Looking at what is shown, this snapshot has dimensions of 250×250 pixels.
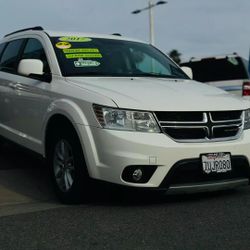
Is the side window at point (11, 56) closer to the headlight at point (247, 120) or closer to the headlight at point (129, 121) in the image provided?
the headlight at point (129, 121)

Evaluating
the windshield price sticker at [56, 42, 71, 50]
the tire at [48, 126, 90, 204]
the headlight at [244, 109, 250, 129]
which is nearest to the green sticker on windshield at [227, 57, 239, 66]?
the windshield price sticker at [56, 42, 71, 50]

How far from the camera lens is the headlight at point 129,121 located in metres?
4.82

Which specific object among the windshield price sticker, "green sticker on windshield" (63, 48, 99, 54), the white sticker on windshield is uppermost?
the windshield price sticker

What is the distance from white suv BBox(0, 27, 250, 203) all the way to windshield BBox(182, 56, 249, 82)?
21.0 ft

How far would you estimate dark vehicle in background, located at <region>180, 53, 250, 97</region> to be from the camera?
12.1 metres

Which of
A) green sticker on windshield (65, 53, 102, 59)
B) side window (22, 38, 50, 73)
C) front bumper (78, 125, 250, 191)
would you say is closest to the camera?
front bumper (78, 125, 250, 191)

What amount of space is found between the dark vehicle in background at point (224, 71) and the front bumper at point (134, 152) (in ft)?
23.6

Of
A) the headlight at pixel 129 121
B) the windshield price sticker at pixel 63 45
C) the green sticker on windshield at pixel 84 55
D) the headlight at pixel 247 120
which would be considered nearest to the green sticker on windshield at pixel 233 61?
the green sticker on windshield at pixel 84 55

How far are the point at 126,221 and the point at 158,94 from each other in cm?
124

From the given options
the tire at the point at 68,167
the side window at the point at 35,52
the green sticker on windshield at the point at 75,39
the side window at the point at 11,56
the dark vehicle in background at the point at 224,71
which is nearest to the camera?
the tire at the point at 68,167

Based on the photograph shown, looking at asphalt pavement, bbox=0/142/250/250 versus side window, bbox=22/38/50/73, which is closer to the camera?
asphalt pavement, bbox=0/142/250/250

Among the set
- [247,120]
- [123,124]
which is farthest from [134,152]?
[247,120]

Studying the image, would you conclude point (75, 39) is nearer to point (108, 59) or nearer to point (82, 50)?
point (82, 50)

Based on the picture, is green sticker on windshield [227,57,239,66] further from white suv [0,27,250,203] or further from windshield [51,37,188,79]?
white suv [0,27,250,203]
